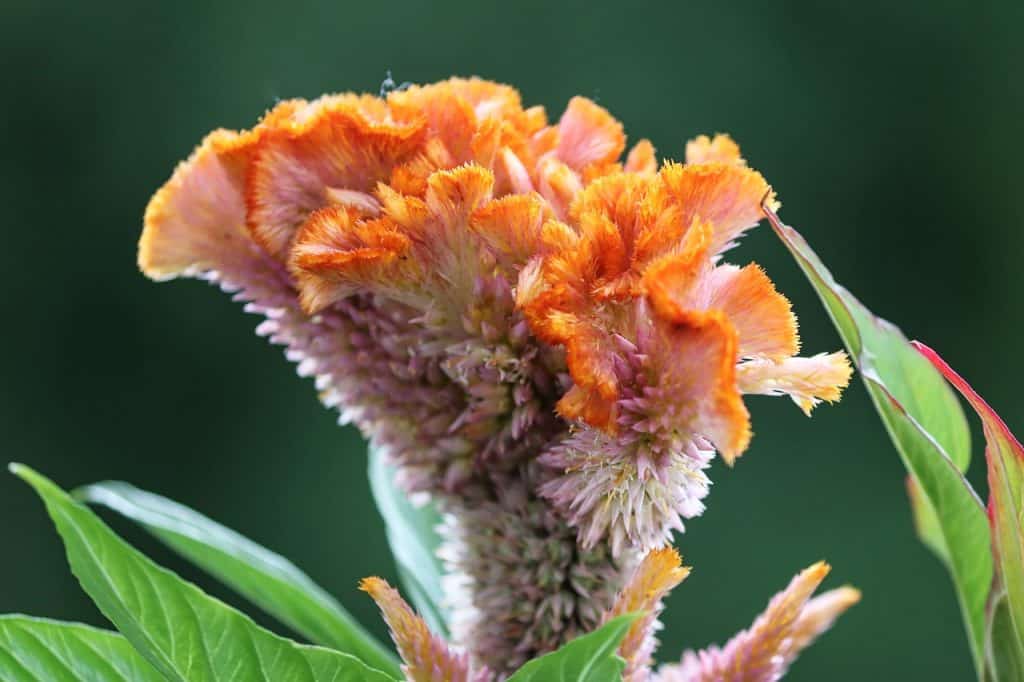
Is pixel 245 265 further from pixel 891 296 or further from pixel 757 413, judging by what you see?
pixel 891 296

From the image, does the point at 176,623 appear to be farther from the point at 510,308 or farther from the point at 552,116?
the point at 552,116

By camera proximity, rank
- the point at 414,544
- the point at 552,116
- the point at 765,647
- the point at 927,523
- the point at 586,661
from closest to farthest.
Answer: the point at 586,661, the point at 765,647, the point at 927,523, the point at 414,544, the point at 552,116

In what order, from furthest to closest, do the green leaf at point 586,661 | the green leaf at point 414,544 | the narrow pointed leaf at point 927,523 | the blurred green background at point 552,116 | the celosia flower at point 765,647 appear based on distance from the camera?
the blurred green background at point 552,116
the green leaf at point 414,544
the narrow pointed leaf at point 927,523
the celosia flower at point 765,647
the green leaf at point 586,661

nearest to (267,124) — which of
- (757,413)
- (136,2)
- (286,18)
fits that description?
(757,413)

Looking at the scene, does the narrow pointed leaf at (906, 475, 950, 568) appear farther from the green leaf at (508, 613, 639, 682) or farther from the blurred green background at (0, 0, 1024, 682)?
Result: the blurred green background at (0, 0, 1024, 682)

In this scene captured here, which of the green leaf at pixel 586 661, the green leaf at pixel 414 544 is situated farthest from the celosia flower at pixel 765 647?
the green leaf at pixel 414 544

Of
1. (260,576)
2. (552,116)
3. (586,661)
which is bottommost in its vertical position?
(586,661)

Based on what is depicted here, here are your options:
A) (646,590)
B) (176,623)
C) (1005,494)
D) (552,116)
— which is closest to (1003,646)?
(1005,494)

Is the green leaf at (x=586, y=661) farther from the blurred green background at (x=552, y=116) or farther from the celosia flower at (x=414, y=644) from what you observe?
the blurred green background at (x=552, y=116)
